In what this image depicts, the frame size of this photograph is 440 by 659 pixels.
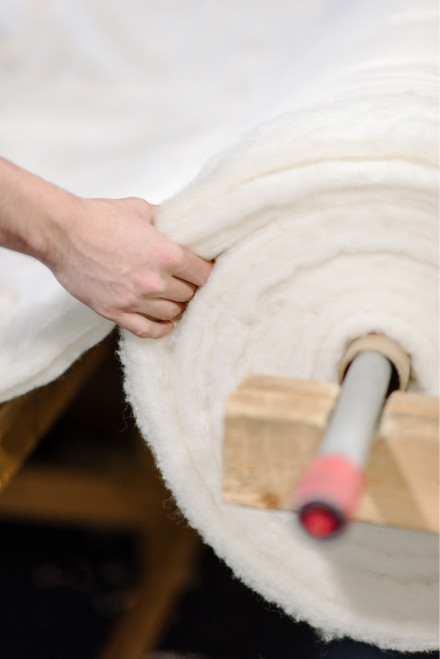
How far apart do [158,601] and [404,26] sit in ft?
2.57

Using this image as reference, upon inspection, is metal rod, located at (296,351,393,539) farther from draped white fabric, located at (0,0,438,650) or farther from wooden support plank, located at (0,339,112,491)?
wooden support plank, located at (0,339,112,491)

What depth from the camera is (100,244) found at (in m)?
0.39

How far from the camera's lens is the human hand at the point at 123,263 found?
0.38 metres

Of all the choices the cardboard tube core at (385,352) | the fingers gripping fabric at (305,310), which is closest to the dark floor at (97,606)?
the fingers gripping fabric at (305,310)

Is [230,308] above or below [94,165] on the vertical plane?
below

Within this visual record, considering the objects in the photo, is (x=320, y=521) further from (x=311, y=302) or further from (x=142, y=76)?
(x=142, y=76)

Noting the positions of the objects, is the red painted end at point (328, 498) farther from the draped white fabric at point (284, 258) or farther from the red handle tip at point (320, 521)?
the draped white fabric at point (284, 258)

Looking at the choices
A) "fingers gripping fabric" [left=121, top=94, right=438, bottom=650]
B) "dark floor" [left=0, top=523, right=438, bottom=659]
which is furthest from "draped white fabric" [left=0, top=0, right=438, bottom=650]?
"dark floor" [left=0, top=523, right=438, bottom=659]

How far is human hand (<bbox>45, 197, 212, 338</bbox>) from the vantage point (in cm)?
38

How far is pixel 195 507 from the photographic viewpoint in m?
0.44

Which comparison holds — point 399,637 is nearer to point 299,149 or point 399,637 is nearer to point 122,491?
point 299,149

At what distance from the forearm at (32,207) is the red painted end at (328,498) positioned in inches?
8.5

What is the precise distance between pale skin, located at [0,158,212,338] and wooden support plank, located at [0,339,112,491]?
0.40 ft

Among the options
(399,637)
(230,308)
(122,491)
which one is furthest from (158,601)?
(230,308)
